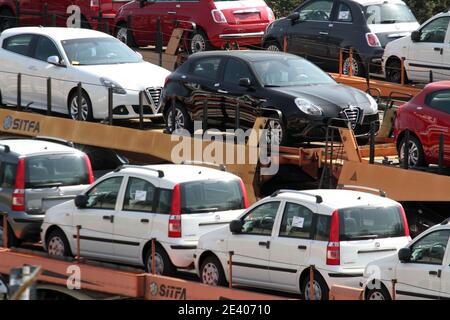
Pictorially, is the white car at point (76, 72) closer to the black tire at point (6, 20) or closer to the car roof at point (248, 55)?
the car roof at point (248, 55)

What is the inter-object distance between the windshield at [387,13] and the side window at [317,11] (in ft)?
2.89

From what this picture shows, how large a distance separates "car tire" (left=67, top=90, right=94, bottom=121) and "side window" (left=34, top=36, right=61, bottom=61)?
1.01m

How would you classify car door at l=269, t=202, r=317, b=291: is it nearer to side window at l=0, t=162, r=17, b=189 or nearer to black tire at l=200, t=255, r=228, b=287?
black tire at l=200, t=255, r=228, b=287

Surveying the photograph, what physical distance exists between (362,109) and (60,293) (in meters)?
6.52

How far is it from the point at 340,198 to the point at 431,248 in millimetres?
1414

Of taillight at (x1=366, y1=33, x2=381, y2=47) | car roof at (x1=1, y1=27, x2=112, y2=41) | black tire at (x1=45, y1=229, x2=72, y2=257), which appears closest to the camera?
black tire at (x1=45, y1=229, x2=72, y2=257)

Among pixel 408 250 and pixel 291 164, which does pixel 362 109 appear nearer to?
pixel 291 164

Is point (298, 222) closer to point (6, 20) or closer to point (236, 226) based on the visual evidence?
point (236, 226)

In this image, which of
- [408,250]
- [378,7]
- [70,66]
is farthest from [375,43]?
[408,250]

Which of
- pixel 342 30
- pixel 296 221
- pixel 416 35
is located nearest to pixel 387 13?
pixel 342 30

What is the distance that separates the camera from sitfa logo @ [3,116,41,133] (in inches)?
952

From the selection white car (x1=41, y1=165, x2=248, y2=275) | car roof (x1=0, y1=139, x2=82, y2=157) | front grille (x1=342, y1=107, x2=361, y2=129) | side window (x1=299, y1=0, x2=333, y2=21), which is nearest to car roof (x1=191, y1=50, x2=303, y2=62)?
front grille (x1=342, y1=107, x2=361, y2=129)

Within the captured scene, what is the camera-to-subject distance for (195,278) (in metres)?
18.0

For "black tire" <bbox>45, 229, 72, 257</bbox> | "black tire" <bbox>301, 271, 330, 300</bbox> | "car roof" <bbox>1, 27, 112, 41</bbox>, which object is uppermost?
"car roof" <bbox>1, 27, 112, 41</bbox>
